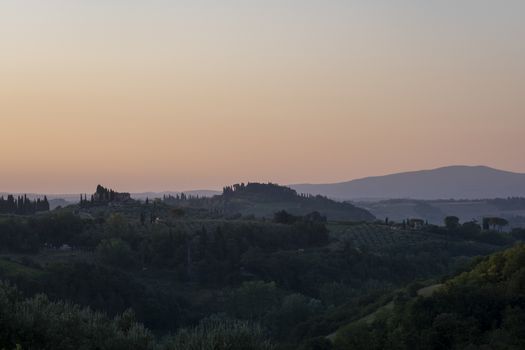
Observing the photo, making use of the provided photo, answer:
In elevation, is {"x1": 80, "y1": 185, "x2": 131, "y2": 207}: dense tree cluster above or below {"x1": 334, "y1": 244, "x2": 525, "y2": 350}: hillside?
above

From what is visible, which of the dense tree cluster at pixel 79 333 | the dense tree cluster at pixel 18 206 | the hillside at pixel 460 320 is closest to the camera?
the dense tree cluster at pixel 79 333

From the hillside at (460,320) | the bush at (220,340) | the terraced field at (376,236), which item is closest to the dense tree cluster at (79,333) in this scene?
the bush at (220,340)

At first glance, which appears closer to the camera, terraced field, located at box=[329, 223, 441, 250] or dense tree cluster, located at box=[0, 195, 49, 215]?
terraced field, located at box=[329, 223, 441, 250]

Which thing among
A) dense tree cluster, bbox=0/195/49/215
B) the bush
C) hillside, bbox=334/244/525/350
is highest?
dense tree cluster, bbox=0/195/49/215

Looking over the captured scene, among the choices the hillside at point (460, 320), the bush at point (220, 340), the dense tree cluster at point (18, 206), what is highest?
the dense tree cluster at point (18, 206)

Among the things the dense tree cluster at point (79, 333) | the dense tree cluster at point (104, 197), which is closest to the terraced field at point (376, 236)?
the dense tree cluster at point (104, 197)

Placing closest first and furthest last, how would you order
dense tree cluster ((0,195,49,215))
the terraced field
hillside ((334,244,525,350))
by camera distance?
hillside ((334,244,525,350)) → the terraced field → dense tree cluster ((0,195,49,215))

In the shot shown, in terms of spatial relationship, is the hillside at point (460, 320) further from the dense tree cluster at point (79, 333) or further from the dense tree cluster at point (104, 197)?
the dense tree cluster at point (104, 197)

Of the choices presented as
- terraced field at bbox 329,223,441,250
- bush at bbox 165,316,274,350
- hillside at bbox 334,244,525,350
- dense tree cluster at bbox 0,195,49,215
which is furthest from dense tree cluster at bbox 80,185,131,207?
bush at bbox 165,316,274,350

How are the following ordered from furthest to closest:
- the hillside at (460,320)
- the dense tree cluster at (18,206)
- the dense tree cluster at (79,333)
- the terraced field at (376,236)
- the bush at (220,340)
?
the dense tree cluster at (18,206) < the terraced field at (376,236) < the hillside at (460,320) < the bush at (220,340) < the dense tree cluster at (79,333)

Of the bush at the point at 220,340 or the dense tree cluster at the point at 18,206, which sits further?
the dense tree cluster at the point at 18,206

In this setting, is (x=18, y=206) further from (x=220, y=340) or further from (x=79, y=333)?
(x=220, y=340)

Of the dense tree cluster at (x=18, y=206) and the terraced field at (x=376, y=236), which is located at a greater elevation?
the dense tree cluster at (x=18, y=206)

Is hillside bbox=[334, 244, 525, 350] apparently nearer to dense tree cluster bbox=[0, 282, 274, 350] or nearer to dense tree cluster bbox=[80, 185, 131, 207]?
dense tree cluster bbox=[0, 282, 274, 350]
